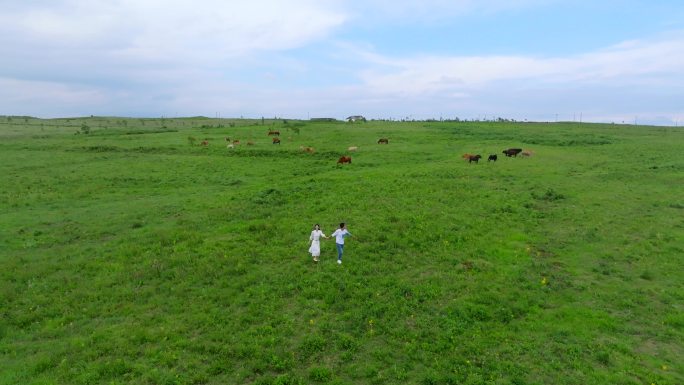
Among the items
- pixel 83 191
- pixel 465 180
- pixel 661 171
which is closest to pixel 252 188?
pixel 83 191

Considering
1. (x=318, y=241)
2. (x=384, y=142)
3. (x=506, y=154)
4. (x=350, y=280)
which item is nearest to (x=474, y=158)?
(x=506, y=154)

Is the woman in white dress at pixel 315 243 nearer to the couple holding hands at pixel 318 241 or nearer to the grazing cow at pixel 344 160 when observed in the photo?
the couple holding hands at pixel 318 241

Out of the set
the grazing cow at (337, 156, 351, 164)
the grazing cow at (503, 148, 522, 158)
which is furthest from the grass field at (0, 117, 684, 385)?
the grazing cow at (503, 148, 522, 158)

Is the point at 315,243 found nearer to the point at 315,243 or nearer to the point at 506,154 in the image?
the point at 315,243

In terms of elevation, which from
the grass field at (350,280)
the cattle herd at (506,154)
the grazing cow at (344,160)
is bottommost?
the grass field at (350,280)

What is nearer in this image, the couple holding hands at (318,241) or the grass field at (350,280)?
the grass field at (350,280)

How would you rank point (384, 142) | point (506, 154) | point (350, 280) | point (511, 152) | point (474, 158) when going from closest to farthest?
point (350, 280), point (474, 158), point (511, 152), point (506, 154), point (384, 142)

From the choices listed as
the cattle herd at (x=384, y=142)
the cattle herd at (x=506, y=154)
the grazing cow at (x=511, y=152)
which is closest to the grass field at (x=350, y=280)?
the cattle herd at (x=506, y=154)

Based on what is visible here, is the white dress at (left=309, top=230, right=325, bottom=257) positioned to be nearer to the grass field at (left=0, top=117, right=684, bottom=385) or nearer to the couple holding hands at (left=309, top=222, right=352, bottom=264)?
the couple holding hands at (left=309, top=222, right=352, bottom=264)

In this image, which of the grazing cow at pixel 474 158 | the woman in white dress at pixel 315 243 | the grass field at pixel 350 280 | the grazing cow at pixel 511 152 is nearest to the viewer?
the grass field at pixel 350 280
